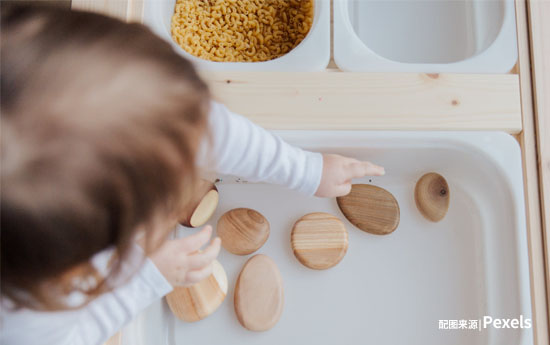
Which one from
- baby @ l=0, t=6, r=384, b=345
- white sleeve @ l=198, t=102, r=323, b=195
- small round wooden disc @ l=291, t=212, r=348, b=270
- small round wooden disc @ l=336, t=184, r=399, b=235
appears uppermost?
baby @ l=0, t=6, r=384, b=345

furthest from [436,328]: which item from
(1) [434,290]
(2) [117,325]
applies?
(2) [117,325]

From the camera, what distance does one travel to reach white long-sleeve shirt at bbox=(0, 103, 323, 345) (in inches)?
18.4

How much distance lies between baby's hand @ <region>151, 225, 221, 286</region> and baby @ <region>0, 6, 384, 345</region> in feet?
0.46

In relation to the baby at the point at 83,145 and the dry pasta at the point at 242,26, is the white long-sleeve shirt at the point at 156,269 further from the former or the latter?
the dry pasta at the point at 242,26

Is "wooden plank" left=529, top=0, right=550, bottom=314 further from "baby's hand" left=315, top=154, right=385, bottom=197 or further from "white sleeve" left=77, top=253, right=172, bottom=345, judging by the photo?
"white sleeve" left=77, top=253, right=172, bottom=345

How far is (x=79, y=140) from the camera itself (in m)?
0.31

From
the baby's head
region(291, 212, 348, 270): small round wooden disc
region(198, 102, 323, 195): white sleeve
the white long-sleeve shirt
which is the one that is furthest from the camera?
region(291, 212, 348, 270): small round wooden disc

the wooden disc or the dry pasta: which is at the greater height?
the dry pasta

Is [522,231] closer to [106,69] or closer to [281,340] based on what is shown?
[281,340]

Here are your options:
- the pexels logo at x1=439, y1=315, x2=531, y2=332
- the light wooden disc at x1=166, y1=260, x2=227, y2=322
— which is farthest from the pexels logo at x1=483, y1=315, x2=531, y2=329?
the light wooden disc at x1=166, y1=260, x2=227, y2=322

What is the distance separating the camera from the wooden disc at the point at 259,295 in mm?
661

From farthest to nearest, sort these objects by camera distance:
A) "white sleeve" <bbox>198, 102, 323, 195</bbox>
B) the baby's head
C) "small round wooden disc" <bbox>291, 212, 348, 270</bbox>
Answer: "small round wooden disc" <bbox>291, 212, 348, 270</bbox>
"white sleeve" <bbox>198, 102, 323, 195</bbox>
the baby's head

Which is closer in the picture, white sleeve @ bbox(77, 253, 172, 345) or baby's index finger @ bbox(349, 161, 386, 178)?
white sleeve @ bbox(77, 253, 172, 345)

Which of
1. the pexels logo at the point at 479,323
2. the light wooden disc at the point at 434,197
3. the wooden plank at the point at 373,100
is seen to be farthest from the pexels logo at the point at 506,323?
the wooden plank at the point at 373,100
